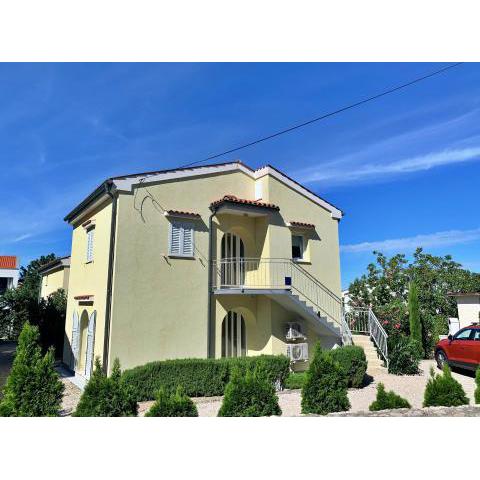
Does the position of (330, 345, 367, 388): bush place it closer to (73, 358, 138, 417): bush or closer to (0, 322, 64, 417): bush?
(73, 358, 138, 417): bush

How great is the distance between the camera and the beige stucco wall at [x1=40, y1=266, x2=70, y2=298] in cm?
2166

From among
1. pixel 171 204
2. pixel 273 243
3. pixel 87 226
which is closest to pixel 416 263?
pixel 273 243

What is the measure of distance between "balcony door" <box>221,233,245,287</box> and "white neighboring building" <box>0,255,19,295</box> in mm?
28574

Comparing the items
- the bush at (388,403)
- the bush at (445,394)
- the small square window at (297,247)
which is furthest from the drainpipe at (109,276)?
the bush at (445,394)

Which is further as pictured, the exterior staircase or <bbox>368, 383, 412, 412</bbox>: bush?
the exterior staircase

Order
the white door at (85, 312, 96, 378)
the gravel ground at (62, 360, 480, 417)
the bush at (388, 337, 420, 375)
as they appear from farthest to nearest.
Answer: the bush at (388, 337, 420, 375) → the white door at (85, 312, 96, 378) → the gravel ground at (62, 360, 480, 417)

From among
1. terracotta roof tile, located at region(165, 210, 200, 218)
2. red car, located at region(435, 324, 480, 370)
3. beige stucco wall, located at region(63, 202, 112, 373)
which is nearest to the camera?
beige stucco wall, located at region(63, 202, 112, 373)

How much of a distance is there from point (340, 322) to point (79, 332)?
32.9 ft

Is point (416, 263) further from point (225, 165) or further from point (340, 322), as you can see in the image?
point (225, 165)

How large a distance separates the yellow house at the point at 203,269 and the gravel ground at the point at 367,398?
1.75 m

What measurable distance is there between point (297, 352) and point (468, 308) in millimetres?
12845

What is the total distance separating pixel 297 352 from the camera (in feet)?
43.5

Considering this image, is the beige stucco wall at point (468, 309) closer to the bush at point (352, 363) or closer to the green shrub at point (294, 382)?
the bush at point (352, 363)

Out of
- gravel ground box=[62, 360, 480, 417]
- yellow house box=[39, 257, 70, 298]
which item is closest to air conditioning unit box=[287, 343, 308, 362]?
gravel ground box=[62, 360, 480, 417]
